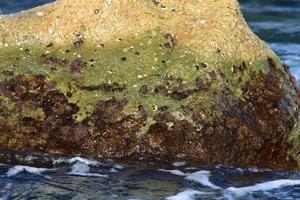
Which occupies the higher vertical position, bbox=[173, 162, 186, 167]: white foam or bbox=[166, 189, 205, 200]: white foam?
bbox=[173, 162, 186, 167]: white foam

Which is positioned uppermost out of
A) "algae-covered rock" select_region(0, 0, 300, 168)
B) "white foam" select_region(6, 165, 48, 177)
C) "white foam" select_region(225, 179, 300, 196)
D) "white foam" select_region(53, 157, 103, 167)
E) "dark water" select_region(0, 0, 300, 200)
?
"algae-covered rock" select_region(0, 0, 300, 168)

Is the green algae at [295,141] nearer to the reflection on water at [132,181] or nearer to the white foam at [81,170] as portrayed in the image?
the reflection on water at [132,181]

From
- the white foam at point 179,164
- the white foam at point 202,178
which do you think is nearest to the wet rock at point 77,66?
the white foam at point 179,164

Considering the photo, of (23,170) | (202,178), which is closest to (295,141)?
(202,178)

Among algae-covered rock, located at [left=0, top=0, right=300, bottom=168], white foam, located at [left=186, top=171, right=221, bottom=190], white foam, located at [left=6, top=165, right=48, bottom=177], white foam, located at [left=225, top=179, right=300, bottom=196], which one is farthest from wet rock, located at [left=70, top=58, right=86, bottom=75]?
white foam, located at [left=225, top=179, right=300, bottom=196]

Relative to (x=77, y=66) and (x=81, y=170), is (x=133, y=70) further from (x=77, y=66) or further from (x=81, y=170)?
(x=81, y=170)

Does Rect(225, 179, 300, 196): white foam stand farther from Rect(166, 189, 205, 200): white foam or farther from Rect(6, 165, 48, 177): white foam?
Rect(6, 165, 48, 177): white foam

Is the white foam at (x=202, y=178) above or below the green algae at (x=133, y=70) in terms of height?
below

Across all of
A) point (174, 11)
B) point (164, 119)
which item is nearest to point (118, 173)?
point (164, 119)
